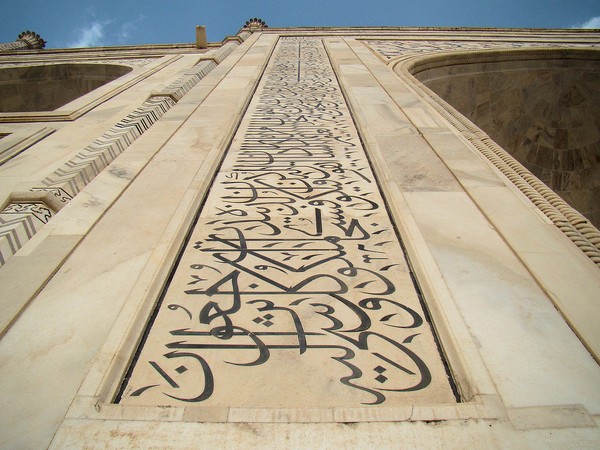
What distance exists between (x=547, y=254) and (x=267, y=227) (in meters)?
0.95

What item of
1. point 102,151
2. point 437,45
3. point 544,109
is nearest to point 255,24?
point 437,45

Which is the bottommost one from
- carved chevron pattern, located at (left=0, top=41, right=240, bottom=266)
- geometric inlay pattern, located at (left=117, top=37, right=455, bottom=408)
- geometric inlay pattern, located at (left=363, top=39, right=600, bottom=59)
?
geometric inlay pattern, located at (left=117, top=37, right=455, bottom=408)

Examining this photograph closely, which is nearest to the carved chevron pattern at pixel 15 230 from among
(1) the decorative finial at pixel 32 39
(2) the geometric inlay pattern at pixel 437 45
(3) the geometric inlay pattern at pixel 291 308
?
(3) the geometric inlay pattern at pixel 291 308

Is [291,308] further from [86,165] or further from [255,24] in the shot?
[255,24]

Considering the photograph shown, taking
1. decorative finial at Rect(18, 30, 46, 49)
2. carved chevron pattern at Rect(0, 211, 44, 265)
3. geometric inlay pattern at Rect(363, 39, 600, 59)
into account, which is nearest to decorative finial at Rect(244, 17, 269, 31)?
geometric inlay pattern at Rect(363, 39, 600, 59)

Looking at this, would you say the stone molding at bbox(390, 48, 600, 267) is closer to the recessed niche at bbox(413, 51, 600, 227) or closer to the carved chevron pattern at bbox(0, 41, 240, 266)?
the recessed niche at bbox(413, 51, 600, 227)

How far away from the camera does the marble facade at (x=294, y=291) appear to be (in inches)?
37.9

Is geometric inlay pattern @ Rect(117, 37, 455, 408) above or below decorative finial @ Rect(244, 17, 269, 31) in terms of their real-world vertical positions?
below

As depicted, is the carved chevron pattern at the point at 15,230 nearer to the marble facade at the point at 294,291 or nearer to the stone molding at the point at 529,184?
the marble facade at the point at 294,291

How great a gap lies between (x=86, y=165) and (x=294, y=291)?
1.29m

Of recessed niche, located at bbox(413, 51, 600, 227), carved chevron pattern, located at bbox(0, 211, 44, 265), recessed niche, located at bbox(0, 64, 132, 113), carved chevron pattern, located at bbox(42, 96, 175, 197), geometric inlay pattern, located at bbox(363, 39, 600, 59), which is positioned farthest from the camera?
recessed niche, located at bbox(0, 64, 132, 113)

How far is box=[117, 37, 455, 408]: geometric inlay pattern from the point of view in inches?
41.8

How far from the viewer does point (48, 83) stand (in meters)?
6.04

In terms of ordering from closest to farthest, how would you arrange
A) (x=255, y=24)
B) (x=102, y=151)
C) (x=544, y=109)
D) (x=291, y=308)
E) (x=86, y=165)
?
(x=291, y=308), (x=86, y=165), (x=102, y=151), (x=544, y=109), (x=255, y=24)
